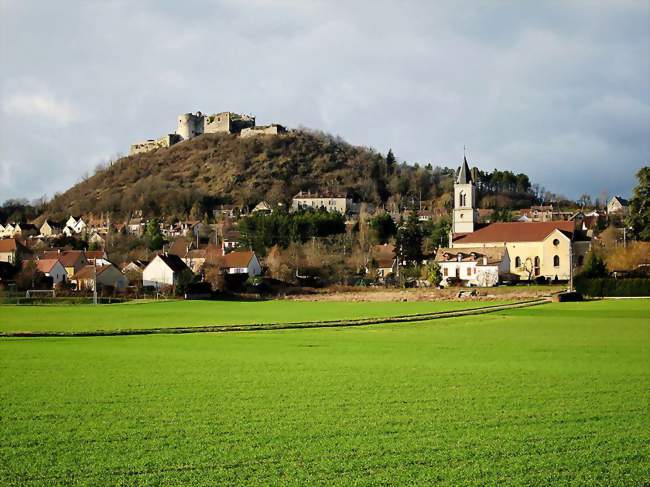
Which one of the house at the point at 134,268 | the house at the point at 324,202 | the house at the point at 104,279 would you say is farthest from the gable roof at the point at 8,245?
the house at the point at 324,202

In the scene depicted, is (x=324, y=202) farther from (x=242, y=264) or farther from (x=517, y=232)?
(x=242, y=264)

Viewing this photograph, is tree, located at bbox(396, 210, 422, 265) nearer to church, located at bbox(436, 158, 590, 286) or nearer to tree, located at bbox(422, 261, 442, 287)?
church, located at bbox(436, 158, 590, 286)

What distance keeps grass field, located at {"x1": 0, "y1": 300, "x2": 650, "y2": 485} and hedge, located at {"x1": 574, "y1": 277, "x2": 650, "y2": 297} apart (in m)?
37.7

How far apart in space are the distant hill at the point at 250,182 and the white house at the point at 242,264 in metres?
74.0

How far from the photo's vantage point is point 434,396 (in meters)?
16.3

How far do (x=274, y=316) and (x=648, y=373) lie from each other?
2887 cm

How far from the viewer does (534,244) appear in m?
89.9

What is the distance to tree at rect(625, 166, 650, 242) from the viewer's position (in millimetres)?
75938

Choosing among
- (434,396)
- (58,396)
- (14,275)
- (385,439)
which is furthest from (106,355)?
(14,275)

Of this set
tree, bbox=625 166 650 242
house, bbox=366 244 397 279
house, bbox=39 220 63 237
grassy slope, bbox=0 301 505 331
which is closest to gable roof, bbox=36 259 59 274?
grassy slope, bbox=0 301 505 331

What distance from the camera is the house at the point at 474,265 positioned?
8275 centimetres

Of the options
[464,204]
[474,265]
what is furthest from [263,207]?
[474,265]

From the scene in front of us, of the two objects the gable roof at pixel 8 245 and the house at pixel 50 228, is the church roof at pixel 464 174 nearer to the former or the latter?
the gable roof at pixel 8 245

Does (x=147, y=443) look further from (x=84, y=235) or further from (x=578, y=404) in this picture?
(x=84, y=235)
